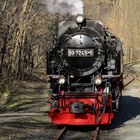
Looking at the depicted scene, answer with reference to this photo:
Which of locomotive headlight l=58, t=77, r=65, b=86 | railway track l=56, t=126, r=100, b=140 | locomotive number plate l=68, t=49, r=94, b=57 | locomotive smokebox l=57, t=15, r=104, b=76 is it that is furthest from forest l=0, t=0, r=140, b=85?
railway track l=56, t=126, r=100, b=140

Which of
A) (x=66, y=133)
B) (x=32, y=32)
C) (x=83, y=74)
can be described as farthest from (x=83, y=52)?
(x=32, y=32)

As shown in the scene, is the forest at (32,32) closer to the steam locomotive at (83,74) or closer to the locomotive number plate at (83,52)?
the steam locomotive at (83,74)

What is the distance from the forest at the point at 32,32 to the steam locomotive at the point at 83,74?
1323mm

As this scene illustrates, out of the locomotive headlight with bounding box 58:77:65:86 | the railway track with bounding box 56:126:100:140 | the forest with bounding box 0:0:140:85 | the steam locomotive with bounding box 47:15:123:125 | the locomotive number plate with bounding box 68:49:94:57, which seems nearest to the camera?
the railway track with bounding box 56:126:100:140

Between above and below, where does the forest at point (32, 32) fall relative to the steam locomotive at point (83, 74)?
above

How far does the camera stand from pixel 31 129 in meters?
13.2

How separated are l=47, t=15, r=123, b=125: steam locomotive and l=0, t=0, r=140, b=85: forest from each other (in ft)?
4.34

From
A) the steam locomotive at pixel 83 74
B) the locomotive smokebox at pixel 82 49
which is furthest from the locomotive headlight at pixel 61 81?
the locomotive smokebox at pixel 82 49

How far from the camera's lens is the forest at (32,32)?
85.1ft

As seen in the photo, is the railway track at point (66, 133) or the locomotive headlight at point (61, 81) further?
the locomotive headlight at point (61, 81)

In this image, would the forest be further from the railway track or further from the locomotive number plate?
the railway track

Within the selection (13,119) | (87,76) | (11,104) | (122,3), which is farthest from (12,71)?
(122,3)

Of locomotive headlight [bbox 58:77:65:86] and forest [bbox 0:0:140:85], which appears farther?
forest [bbox 0:0:140:85]

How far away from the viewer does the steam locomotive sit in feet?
42.8
